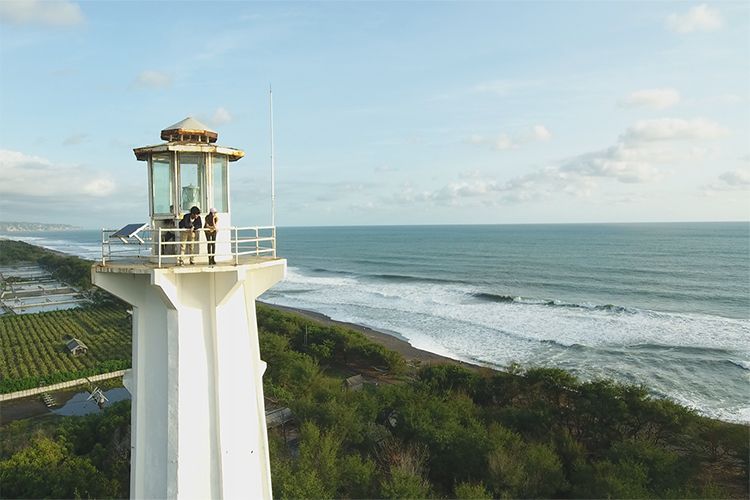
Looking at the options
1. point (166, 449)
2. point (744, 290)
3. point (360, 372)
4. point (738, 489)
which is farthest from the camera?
point (744, 290)

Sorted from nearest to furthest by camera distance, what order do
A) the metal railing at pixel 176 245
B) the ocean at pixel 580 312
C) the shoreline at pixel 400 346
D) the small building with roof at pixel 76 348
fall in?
1. the metal railing at pixel 176 245
2. the ocean at pixel 580 312
3. the shoreline at pixel 400 346
4. the small building with roof at pixel 76 348

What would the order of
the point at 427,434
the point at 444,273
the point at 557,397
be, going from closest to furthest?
the point at 427,434
the point at 557,397
the point at 444,273

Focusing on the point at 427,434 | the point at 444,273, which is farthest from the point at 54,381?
the point at 444,273

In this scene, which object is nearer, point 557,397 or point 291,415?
point 291,415

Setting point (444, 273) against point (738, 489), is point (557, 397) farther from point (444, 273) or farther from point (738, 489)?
point (444, 273)

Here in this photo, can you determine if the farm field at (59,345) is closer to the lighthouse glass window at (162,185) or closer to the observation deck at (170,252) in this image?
the observation deck at (170,252)

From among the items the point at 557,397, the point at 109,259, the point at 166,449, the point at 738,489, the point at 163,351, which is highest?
the point at 109,259

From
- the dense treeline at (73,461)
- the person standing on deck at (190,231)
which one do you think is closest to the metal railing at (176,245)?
the person standing on deck at (190,231)

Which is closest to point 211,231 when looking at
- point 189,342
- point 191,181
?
point 191,181
